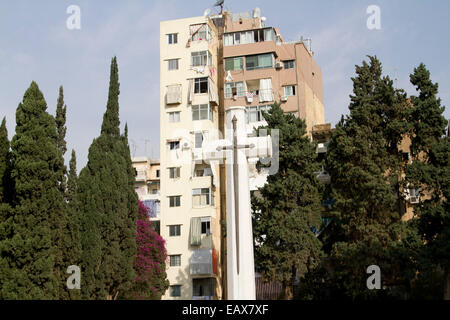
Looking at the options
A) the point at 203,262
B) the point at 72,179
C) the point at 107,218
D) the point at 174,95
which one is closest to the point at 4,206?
the point at 107,218

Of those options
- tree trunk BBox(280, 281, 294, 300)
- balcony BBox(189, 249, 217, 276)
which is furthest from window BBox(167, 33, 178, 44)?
tree trunk BBox(280, 281, 294, 300)

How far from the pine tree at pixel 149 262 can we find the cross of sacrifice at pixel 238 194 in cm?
1930

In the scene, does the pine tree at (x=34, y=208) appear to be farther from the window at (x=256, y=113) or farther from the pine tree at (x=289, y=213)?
the window at (x=256, y=113)

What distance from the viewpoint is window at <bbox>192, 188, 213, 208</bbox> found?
120 ft

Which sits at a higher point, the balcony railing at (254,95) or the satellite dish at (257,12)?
the satellite dish at (257,12)

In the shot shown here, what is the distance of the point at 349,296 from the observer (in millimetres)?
25688

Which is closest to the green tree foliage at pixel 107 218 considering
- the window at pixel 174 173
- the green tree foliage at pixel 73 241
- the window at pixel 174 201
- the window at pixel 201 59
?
the green tree foliage at pixel 73 241

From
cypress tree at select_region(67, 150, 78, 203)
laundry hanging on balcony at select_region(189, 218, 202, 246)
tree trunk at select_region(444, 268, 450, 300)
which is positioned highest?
cypress tree at select_region(67, 150, 78, 203)

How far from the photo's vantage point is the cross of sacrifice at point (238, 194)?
39.2ft

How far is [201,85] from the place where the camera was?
1503 inches

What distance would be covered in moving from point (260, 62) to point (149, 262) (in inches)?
542

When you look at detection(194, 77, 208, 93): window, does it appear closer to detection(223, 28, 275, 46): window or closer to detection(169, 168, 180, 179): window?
detection(223, 28, 275, 46): window

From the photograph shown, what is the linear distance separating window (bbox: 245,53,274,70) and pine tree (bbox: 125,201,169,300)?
10.9 m

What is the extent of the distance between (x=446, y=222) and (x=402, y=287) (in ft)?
13.9
